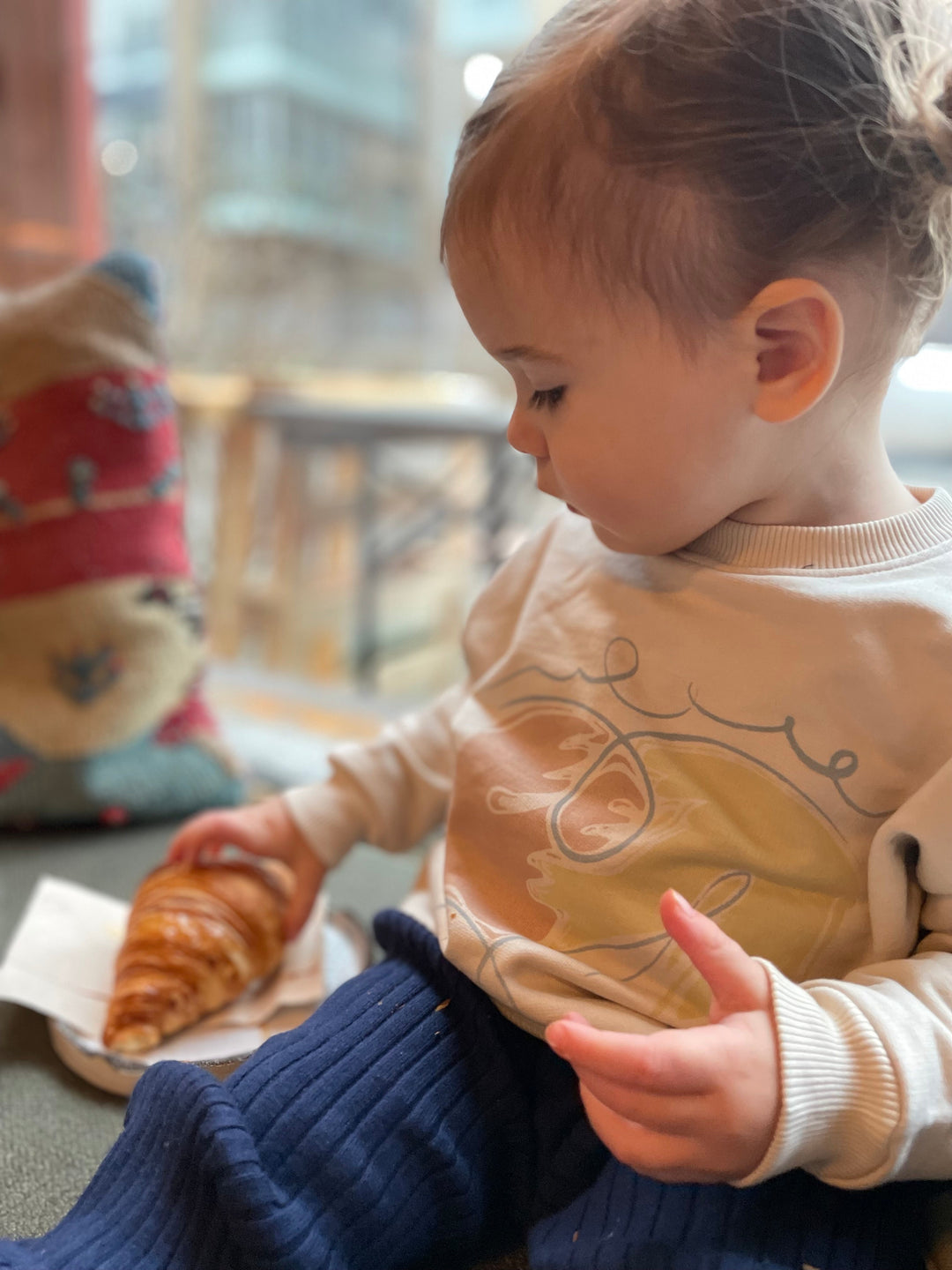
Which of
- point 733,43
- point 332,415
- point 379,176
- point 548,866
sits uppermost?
point 733,43

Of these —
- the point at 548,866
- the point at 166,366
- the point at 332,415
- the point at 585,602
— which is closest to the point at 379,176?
the point at 332,415

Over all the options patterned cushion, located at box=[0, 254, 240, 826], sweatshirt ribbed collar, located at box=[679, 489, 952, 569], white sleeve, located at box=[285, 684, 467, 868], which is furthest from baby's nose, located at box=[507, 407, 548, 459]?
patterned cushion, located at box=[0, 254, 240, 826]

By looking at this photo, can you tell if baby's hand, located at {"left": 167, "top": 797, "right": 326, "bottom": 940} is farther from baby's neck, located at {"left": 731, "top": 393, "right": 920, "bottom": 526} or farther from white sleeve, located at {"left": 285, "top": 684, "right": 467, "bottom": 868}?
baby's neck, located at {"left": 731, "top": 393, "right": 920, "bottom": 526}

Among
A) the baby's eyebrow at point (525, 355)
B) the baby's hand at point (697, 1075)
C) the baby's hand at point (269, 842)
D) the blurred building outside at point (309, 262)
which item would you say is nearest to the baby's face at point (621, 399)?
the baby's eyebrow at point (525, 355)

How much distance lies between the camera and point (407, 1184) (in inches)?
19.9

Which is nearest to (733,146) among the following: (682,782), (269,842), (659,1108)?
(682,782)

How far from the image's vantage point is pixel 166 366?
1027mm

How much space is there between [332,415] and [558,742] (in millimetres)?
A: 1371

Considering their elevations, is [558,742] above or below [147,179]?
below

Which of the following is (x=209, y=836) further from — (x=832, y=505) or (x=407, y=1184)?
(x=832, y=505)

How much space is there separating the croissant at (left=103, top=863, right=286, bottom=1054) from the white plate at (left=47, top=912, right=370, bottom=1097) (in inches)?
0.4

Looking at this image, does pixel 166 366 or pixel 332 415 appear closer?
pixel 166 366

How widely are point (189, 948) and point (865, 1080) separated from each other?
42 centimetres

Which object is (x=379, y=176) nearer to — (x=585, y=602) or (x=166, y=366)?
(x=166, y=366)
